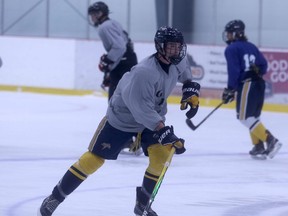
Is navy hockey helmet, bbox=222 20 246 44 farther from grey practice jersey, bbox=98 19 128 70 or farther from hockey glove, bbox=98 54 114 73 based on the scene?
hockey glove, bbox=98 54 114 73

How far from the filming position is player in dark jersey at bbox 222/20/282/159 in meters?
7.95

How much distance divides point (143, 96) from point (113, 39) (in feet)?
11.5

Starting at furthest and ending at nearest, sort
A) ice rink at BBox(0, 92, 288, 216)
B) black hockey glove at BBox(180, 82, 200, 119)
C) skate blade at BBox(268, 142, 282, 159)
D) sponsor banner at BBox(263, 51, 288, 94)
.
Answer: sponsor banner at BBox(263, 51, 288, 94)
skate blade at BBox(268, 142, 282, 159)
ice rink at BBox(0, 92, 288, 216)
black hockey glove at BBox(180, 82, 200, 119)

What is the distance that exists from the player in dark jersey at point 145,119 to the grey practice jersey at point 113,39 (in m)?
3.06

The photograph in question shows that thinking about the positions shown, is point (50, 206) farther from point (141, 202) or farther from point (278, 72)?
point (278, 72)

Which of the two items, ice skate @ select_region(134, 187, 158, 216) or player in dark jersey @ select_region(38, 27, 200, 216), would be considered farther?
ice skate @ select_region(134, 187, 158, 216)

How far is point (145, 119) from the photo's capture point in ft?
15.4

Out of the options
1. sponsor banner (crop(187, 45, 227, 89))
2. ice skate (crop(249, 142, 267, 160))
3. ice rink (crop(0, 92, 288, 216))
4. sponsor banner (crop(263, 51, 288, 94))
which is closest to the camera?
ice rink (crop(0, 92, 288, 216))

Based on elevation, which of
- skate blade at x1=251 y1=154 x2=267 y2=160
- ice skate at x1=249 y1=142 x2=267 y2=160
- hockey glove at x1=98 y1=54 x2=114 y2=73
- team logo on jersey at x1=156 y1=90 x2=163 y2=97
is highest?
team logo on jersey at x1=156 y1=90 x2=163 y2=97

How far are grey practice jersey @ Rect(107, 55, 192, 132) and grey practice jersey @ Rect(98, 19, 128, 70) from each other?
3.11 meters

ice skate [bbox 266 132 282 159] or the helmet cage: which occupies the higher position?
the helmet cage

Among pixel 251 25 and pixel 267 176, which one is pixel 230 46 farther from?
pixel 251 25

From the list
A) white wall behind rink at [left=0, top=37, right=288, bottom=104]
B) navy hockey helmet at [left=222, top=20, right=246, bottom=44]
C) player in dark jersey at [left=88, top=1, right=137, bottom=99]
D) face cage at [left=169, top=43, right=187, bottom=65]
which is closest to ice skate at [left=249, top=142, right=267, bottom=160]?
navy hockey helmet at [left=222, top=20, right=246, bottom=44]

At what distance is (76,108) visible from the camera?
474 inches
